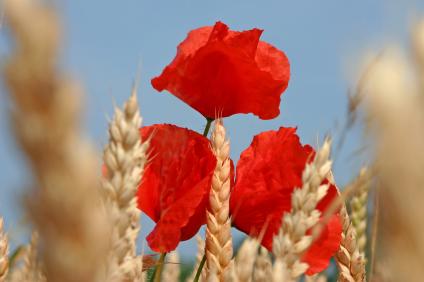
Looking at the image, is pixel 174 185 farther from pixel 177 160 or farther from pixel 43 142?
pixel 43 142

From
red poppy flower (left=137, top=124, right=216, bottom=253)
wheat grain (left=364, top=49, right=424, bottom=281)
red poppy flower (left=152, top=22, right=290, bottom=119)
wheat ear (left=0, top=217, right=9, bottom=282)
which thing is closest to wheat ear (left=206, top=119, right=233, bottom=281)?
red poppy flower (left=137, top=124, right=216, bottom=253)

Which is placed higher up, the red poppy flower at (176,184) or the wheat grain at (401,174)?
the wheat grain at (401,174)

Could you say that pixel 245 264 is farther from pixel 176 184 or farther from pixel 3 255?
pixel 3 255

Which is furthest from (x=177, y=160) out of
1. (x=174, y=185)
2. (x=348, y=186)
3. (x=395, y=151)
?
(x=395, y=151)

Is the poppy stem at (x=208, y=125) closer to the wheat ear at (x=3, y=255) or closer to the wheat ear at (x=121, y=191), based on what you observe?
the wheat ear at (x=3, y=255)

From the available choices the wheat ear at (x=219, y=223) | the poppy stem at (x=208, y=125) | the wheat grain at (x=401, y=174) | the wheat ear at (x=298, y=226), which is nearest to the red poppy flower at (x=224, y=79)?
the poppy stem at (x=208, y=125)

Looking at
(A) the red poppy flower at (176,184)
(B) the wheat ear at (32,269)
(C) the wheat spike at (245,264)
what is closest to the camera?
(C) the wheat spike at (245,264)
